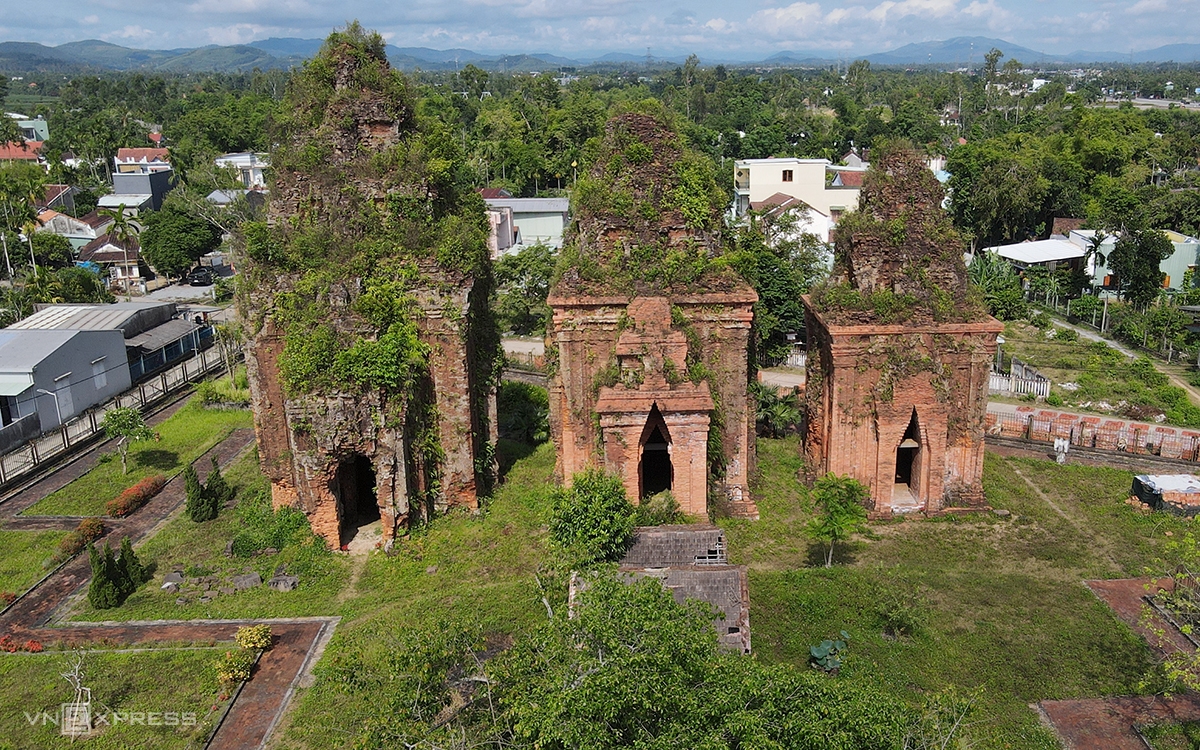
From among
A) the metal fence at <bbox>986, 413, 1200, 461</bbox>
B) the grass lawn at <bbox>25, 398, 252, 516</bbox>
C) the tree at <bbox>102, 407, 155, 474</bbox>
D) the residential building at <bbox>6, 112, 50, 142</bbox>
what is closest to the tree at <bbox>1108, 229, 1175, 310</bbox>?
the metal fence at <bbox>986, 413, 1200, 461</bbox>

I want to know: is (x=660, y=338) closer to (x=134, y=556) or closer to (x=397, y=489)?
(x=397, y=489)

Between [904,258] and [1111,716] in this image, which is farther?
[904,258]

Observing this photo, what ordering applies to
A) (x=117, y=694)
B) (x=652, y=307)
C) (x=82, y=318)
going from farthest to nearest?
(x=82, y=318) → (x=652, y=307) → (x=117, y=694)

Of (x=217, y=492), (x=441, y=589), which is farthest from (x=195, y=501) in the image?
(x=441, y=589)

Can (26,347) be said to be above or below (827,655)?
above

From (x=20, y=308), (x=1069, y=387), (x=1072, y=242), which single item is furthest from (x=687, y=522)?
(x=1072, y=242)

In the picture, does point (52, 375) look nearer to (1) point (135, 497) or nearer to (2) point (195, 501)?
(1) point (135, 497)

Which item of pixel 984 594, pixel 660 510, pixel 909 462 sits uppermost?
pixel 660 510
